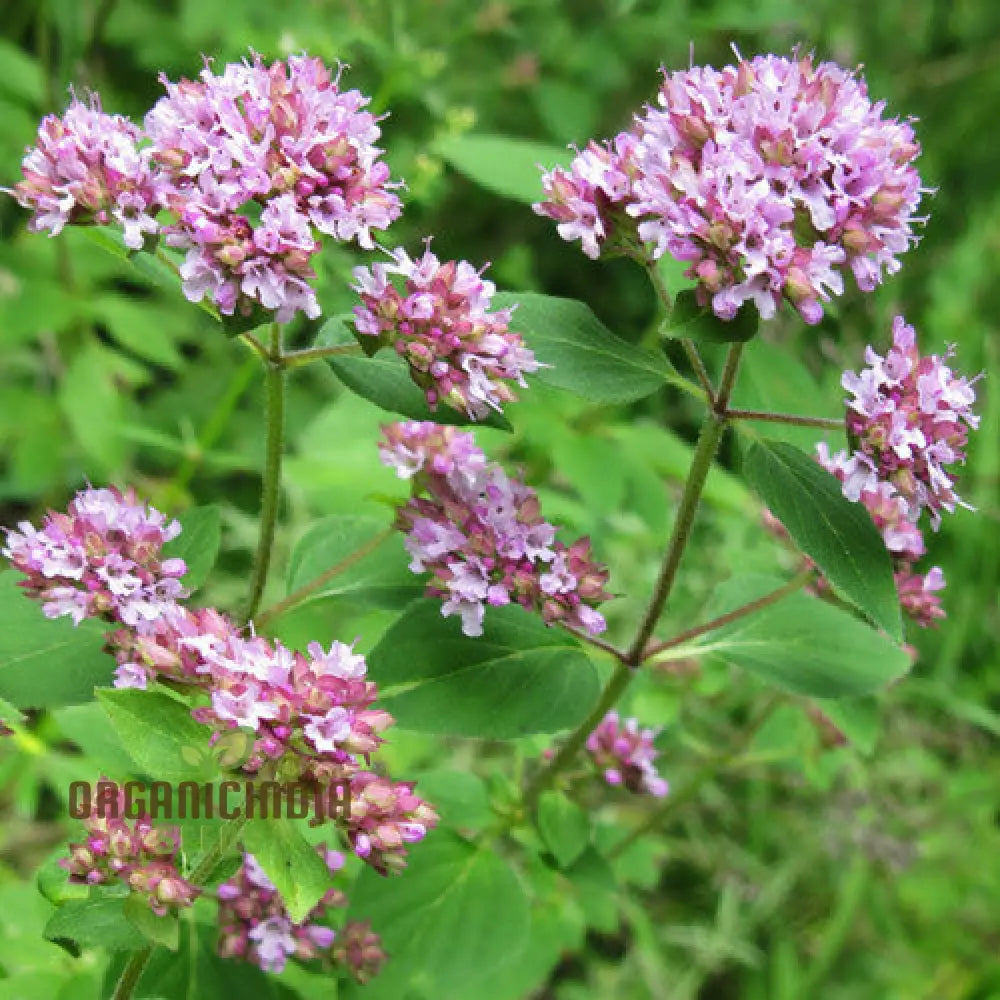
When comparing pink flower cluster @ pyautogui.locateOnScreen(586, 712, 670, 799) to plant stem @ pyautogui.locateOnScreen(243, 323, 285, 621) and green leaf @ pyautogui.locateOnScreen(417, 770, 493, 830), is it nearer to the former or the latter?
green leaf @ pyautogui.locateOnScreen(417, 770, 493, 830)

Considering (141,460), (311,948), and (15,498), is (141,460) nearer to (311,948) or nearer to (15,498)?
(15,498)

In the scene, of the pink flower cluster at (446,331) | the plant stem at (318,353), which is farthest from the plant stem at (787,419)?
the plant stem at (318,353)

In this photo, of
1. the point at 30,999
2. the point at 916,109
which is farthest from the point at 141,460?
the point at 916,109

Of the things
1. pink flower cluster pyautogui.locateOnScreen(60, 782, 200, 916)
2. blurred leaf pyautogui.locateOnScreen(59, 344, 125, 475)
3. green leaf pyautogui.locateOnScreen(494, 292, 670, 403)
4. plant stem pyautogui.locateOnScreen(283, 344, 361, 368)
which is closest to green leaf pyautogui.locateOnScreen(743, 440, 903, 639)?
green leaf pyautogui.locateOnScreen(494, 292, 670, 403)

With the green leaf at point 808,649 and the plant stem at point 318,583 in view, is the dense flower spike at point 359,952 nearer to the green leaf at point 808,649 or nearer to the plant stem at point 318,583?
the plant stem at point 318,583

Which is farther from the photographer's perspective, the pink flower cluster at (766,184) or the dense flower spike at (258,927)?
the dense flower spike at (258,927)
